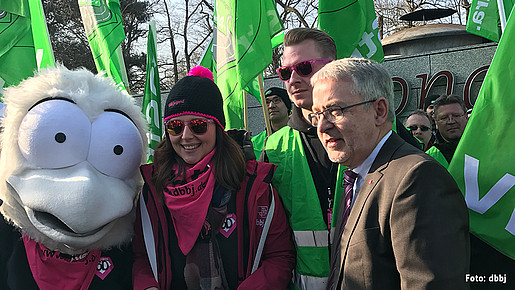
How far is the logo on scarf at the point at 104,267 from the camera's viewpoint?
7.85 ft

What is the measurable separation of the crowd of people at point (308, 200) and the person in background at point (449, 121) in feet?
3.84

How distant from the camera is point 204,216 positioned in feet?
7.55

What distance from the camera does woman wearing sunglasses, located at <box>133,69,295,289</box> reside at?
2.31m

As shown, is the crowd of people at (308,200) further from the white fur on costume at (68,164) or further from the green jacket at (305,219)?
the white fur on costume at (68,164)

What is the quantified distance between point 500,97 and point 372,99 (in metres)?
0.74

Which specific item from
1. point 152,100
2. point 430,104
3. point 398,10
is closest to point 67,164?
point 152,100

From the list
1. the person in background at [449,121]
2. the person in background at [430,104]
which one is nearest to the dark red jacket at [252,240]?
the person in background at [449,121]

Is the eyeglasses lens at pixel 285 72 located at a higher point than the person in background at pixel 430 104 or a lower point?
higher

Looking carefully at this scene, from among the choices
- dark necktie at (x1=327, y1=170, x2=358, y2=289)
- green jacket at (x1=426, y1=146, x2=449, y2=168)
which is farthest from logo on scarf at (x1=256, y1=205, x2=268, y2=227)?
green jacket at (x1=426, y1=146, x2=449, y2=168)

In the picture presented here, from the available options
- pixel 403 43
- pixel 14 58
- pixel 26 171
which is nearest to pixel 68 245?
pixel 26 171

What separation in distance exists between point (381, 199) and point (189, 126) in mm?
1178

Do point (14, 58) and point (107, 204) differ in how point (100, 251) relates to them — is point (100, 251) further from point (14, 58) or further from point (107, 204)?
point (14, 58)

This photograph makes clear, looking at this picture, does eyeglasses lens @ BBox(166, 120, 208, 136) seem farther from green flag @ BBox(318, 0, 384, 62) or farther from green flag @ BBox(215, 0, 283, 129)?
green flag @ BBox(318, 0, 384, 62)

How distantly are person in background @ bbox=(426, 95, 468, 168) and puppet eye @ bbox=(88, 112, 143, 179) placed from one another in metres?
2.42
